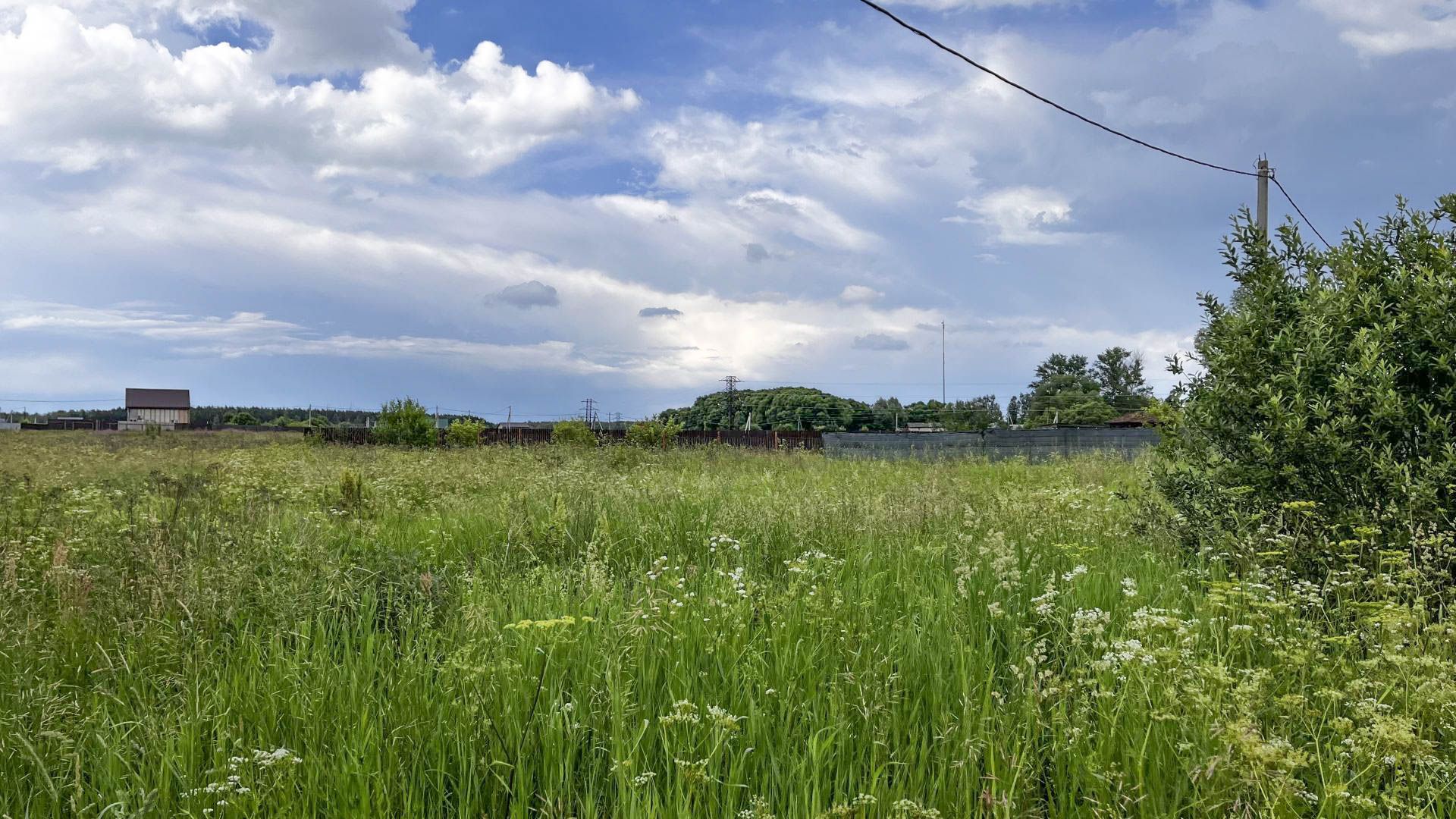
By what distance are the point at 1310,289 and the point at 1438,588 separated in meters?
2.19

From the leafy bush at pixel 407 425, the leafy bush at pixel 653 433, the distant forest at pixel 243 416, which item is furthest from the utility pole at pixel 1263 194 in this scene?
the distant forest at pixel 243 416

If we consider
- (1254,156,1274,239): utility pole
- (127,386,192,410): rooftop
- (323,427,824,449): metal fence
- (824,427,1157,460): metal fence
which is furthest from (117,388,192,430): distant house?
(1254,156,1274,239): utility pole

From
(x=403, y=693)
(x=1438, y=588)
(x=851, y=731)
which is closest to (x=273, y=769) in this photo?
(x=403, y=693)

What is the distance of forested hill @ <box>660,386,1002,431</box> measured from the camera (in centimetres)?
10431

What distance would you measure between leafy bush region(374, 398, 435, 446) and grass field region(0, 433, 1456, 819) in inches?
1027

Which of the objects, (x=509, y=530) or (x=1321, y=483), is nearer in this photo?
(x=1321, y=483)

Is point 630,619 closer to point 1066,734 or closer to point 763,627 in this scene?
point 763,627

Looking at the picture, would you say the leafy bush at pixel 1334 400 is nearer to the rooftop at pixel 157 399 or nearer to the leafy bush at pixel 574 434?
the leafy bush at pixel 574 434

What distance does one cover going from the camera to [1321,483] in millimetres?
5125

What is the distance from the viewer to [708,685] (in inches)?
121

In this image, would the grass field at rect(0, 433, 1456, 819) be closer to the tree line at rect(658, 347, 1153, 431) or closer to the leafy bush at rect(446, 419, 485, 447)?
the leafy bush at rect(446, 419, 485, 447)

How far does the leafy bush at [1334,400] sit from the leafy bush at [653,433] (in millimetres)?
23270

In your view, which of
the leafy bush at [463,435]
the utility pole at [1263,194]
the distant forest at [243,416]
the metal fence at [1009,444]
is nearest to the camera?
the utility pole at [1263,194]

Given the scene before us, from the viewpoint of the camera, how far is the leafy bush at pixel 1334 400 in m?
4.75
